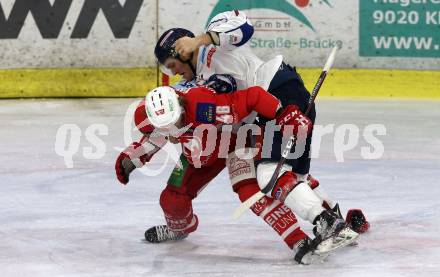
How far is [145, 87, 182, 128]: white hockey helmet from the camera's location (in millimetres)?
4734

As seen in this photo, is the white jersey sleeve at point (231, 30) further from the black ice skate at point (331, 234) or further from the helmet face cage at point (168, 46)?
the black ice skate at point (331, 234)

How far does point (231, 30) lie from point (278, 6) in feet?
18.5

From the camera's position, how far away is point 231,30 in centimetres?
509

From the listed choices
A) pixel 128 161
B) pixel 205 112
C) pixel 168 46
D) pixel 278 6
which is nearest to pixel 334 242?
pixel 205 112

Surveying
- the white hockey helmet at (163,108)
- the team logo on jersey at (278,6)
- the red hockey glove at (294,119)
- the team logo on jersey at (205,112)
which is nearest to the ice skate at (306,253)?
the red hockey glove at (294,119)

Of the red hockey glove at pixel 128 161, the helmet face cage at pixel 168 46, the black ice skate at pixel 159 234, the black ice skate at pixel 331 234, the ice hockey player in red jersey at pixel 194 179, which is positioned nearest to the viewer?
the black ice skate at pixel 331 234

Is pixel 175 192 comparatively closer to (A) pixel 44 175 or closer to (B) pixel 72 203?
(B) pixel 72 203

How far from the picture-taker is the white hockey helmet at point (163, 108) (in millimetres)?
4734

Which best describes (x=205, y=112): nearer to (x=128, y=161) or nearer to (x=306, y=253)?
(x=128, y=161)

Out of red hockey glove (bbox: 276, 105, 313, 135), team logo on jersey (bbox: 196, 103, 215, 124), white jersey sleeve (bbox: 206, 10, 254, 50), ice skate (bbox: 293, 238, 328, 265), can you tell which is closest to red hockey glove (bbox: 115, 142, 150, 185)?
team logo on jersey (bbox: 196, 103, 215, 124)

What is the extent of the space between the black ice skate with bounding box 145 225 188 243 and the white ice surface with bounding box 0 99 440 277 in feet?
0.19

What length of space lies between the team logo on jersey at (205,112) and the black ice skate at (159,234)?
0.85 m

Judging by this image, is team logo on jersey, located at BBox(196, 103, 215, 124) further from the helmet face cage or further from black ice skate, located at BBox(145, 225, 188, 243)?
black ice skate, located at BBox(145, 225, 188, 243)

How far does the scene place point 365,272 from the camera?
475cm
